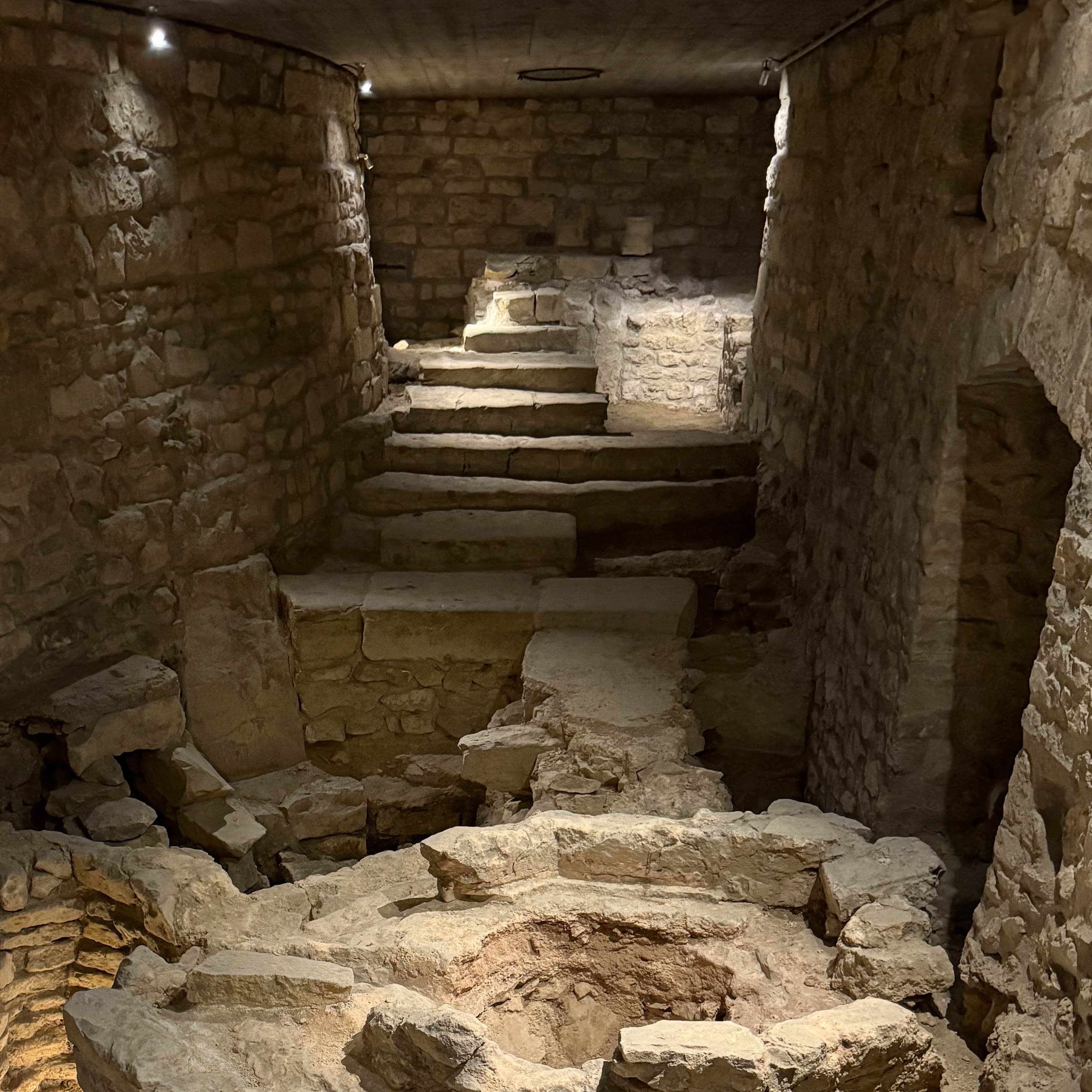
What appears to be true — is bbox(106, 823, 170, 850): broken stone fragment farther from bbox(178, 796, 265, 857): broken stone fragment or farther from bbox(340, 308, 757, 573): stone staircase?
bbox(340, 308, 757, 573): stone staircase

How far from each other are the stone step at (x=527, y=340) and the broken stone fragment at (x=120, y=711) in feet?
13.1

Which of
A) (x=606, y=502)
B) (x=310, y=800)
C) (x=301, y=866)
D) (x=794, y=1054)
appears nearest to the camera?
(x=794, y=1054)

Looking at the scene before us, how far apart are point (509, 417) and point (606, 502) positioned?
1026 millimetres

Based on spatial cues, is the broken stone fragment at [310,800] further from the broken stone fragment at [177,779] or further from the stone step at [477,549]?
the stone step at [477,549]

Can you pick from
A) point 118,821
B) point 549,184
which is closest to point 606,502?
point 118,821

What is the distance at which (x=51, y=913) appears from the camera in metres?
3.96

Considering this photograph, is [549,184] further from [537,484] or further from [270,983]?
[270,983]

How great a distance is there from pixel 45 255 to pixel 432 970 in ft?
10.2

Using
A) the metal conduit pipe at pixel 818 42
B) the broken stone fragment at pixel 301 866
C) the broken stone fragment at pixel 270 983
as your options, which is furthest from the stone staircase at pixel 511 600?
the metal conduit pipe at pixel 818 42

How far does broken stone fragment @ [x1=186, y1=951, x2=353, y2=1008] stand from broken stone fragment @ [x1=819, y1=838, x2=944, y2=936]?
4.35ft

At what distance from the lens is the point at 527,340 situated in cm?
809

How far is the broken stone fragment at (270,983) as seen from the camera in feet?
9.10

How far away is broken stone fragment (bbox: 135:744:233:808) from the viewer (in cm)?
482

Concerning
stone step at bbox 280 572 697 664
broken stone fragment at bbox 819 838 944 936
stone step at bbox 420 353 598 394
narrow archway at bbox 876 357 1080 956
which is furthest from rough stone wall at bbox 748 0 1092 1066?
stone step at bbox 420 353 598 394
